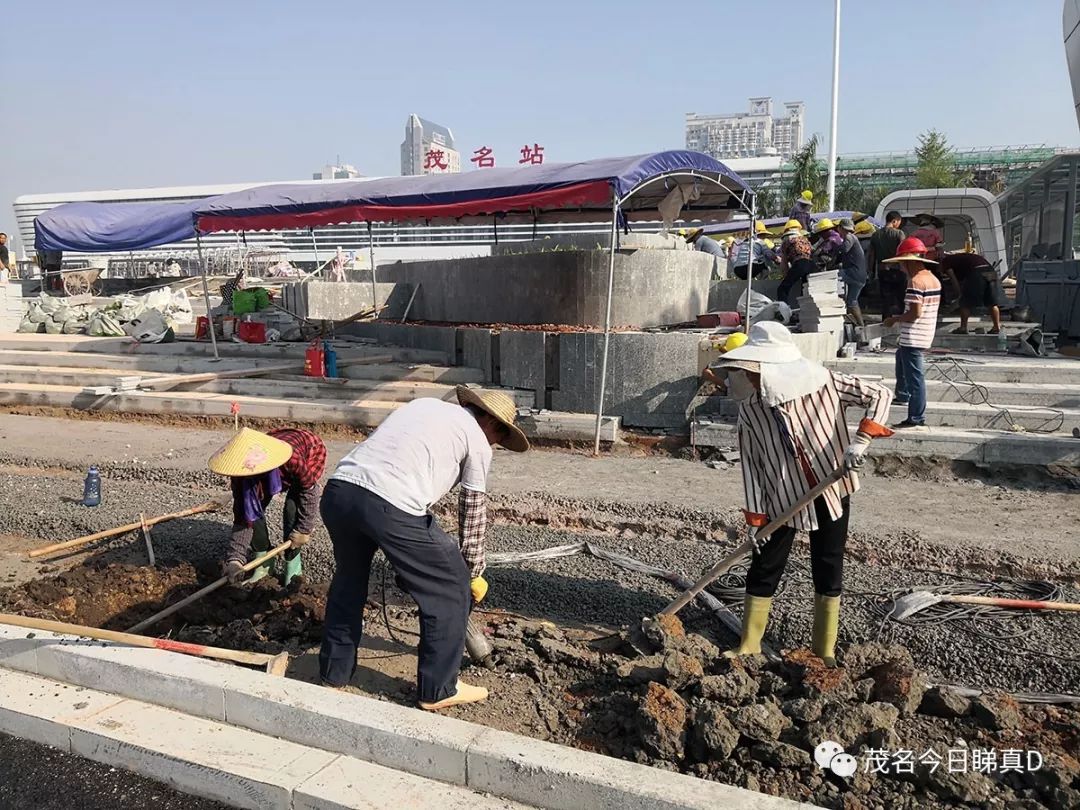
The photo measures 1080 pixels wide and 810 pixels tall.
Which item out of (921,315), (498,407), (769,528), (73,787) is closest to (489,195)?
(921,315)

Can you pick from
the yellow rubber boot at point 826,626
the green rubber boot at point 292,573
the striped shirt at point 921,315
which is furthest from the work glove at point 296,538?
the striped shirt at point 921,315

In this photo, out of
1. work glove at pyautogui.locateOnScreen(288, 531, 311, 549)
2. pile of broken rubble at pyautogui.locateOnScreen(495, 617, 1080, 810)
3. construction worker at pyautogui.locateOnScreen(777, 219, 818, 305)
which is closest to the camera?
pile of broken rubble at pyautogui.locateOnScreen(495, 617, 1080, 810)

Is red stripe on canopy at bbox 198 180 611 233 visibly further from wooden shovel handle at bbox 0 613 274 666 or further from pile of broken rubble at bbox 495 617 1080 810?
wooden shovel handle at bbox 0 613 274 666

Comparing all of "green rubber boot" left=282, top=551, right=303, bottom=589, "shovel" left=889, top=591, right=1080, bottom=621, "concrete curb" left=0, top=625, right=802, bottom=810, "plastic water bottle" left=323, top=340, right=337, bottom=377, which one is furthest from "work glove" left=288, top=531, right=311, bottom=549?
"plastic water bottle" left=323, top=340, right=337, bottom=377

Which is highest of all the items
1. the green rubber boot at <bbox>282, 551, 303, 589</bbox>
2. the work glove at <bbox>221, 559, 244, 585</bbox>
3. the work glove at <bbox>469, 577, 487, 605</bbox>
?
the work glove at <bbox>469, 577, 487, 605</bbox>

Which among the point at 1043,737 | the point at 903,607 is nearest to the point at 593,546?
the point at 903,607

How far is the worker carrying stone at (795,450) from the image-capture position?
3.33 metres

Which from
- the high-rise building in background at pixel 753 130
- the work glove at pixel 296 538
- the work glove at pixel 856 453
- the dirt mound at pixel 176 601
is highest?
the high-rise building in background at pixel 753 130

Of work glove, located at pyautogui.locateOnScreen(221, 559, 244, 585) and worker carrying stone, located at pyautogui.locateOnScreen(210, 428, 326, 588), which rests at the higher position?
worker carrying stone, located at pyautogui.locateOnScreen(210, 428, 326, 588)

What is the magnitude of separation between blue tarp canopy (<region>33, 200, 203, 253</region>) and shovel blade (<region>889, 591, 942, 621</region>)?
10.3 metres

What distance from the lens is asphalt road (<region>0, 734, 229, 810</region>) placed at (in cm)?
261

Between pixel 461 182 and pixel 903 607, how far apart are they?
7148 mm

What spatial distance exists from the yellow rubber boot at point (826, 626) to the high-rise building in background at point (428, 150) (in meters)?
10.1

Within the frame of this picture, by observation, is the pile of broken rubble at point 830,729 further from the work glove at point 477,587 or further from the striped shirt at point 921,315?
the striped shirt at point 921,315
